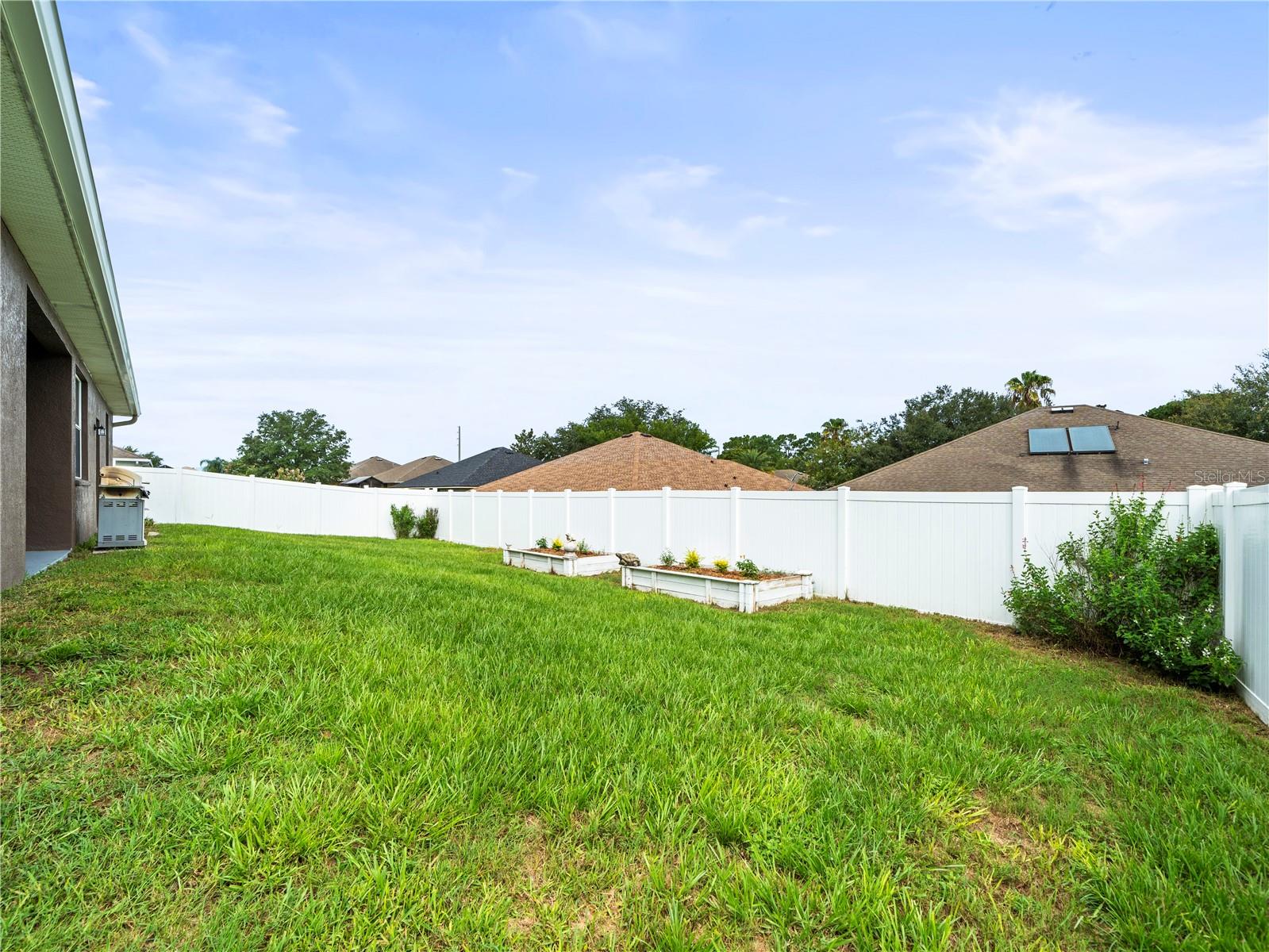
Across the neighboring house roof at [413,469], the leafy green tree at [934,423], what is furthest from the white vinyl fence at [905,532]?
the neighboring house roof at [413,469]

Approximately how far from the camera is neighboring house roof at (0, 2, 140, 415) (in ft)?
10.0

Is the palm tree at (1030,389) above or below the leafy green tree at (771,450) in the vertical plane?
above

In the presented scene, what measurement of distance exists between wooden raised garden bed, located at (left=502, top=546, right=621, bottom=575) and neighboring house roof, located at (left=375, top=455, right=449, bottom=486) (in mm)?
36132

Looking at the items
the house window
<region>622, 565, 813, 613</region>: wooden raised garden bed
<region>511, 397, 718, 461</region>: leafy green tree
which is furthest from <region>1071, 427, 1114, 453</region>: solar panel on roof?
<region>511, 397, 718, 461</region>: leafy green tree

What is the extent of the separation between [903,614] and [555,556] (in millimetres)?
6840

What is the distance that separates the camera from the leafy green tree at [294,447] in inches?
2071

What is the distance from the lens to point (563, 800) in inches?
93.3

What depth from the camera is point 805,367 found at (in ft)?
76.7

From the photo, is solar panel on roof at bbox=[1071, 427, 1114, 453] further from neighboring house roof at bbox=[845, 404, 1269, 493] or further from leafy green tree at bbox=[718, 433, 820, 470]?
leafy green tree at bbox=[718, 433, 820, 470]

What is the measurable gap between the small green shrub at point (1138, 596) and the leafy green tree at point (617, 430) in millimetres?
36089

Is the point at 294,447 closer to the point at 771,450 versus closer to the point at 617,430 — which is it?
the point at 617,430

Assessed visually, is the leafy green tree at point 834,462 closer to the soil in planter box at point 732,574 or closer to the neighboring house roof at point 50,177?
the soil in planter box at point 732,574

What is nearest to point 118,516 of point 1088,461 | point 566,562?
point 566,562

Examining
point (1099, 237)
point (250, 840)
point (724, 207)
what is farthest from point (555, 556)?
point (1099, 237)
